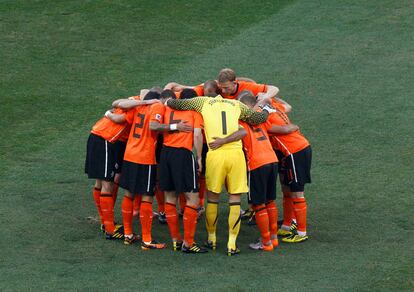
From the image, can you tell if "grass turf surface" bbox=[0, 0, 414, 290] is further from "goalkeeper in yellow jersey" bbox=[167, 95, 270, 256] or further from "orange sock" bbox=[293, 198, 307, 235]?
"goalkeeper in yellow jersey" bbox=[167, 95, 270, 256]

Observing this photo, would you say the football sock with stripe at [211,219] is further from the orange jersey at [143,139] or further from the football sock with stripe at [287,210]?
the football sock with stripe at [287,210]

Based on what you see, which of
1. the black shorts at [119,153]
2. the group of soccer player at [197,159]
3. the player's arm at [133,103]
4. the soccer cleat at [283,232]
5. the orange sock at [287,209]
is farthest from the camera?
the orange sock at [287,209]

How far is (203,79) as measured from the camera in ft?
61.0

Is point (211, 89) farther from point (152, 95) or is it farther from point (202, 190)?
point (202, 190)

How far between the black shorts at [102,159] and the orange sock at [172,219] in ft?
3.30

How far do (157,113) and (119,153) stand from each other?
1.05 meters

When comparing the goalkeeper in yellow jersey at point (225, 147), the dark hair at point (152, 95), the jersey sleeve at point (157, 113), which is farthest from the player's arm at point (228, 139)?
the dark hair at point (152, 95)

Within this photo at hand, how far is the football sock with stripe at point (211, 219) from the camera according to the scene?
40.8 feet

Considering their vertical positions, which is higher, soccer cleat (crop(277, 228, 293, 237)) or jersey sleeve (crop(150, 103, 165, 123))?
jersey sleeve (crop(150, 103, 165, 123))

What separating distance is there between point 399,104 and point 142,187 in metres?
6.75

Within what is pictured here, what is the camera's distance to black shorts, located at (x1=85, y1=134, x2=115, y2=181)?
12961mm

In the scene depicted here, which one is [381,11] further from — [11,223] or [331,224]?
[11,223]

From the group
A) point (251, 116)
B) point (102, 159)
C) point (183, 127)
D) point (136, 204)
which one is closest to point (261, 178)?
point (251, 116)

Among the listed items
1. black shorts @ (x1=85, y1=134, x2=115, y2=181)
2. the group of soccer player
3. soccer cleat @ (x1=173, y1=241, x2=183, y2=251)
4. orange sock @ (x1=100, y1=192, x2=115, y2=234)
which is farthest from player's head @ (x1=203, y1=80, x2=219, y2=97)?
soccer cleat @ (x1=173, y1=241, x2=183, y2=251)
